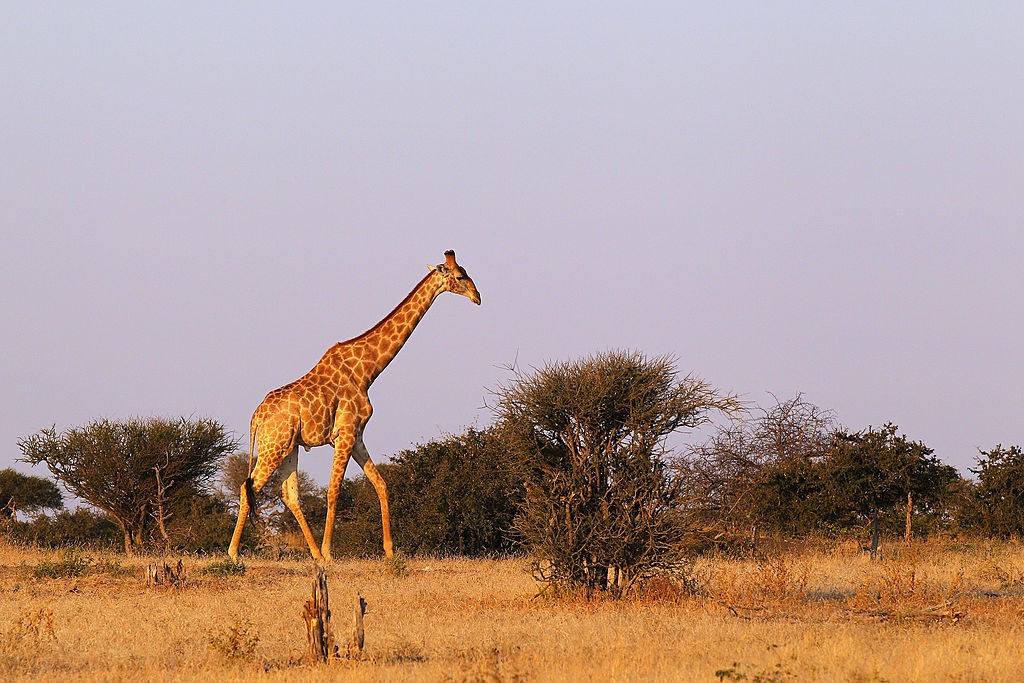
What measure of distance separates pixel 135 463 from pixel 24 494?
1545cm

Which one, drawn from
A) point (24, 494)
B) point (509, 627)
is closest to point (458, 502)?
point (509, 627)

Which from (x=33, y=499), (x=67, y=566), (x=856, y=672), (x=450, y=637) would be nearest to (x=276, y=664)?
(x=450, y=637)

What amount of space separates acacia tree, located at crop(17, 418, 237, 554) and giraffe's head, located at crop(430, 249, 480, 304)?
1038 cm

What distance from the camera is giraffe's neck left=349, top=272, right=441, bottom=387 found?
2280 cm

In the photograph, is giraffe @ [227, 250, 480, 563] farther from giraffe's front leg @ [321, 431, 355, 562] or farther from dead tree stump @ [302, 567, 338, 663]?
dead tree stump @ [302, 567, 338, 663]

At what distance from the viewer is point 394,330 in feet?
75.0

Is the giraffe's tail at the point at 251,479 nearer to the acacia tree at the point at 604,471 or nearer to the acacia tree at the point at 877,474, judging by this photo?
the acacia tree at the point at 604,471

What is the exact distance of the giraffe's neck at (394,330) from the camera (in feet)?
74.8

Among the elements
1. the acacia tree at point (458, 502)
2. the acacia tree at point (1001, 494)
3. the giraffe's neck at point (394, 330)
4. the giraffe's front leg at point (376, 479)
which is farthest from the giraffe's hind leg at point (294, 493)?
the acacia tree at point (1001, 494)

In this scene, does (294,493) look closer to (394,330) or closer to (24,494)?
(394,330)

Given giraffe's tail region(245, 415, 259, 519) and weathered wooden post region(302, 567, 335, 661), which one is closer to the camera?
weathered wooden post region(302, 567, 335, 661)

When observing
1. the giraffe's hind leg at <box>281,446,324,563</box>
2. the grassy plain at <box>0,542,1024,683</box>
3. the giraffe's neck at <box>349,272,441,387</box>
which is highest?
the giraffe's neck at <box>349,272,441,387</box>

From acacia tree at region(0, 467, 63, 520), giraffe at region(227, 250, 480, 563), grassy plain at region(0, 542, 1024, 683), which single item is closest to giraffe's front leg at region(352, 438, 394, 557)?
giraffe at region(227, 250, 480, 563)

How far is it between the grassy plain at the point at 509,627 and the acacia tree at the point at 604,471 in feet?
2.17
